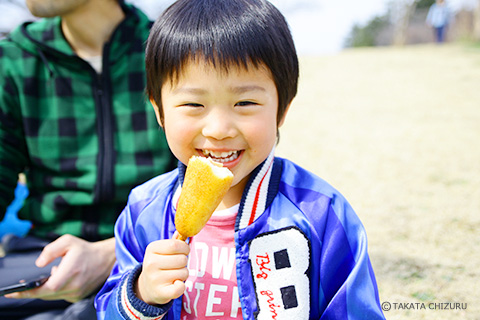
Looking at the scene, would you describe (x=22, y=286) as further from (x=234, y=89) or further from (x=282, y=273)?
(x=234, y=89)

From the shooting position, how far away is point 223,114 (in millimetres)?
1365

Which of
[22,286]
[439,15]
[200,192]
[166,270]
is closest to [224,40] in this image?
[200,192]

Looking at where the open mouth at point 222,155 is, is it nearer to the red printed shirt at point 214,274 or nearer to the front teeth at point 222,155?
the front teeth at point 222,155

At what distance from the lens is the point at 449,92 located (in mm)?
9883

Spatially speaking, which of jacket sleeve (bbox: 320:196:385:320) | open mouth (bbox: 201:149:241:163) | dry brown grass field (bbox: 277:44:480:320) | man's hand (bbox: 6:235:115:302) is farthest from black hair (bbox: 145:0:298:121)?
dry brown grass field (bbox: 277:44:480:320)

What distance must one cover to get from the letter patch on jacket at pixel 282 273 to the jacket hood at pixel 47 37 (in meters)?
1.43

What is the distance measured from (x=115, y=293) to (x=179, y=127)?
0.60 meters

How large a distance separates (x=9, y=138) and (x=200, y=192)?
57.1 inches

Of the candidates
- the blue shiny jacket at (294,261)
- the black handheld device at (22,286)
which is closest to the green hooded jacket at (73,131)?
the black handheld device at (22,286)

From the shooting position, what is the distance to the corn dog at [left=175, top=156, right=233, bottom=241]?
51.0 inches

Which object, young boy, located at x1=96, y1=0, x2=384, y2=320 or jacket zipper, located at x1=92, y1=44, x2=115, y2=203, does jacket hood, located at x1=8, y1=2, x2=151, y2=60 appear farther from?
young boy, located at x1=96, y1=0, x2=384, y2=320

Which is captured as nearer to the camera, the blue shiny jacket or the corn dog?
the corn dog

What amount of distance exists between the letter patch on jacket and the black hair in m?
0.44

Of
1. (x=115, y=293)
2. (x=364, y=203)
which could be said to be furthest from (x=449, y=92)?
(x=115, y=293)
